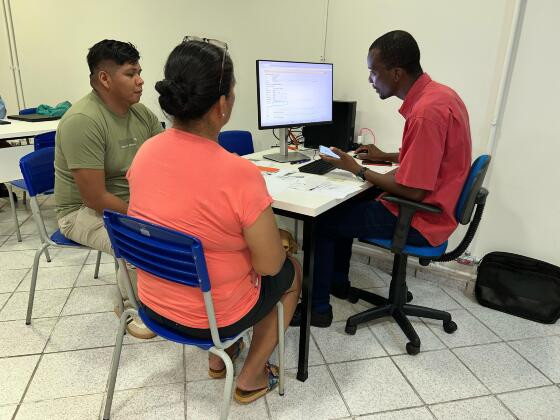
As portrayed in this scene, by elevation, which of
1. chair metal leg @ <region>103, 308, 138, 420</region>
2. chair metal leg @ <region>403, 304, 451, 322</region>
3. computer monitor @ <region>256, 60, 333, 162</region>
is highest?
computer monitor @ <region>256, 60, 333, 162</region>

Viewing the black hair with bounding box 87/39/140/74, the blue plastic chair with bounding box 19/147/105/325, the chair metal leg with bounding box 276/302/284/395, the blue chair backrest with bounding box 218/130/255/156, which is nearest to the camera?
Answer: the chair metal leg with bounding box 276/302/284/395

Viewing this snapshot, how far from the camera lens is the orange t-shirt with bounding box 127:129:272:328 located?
40.0 inches

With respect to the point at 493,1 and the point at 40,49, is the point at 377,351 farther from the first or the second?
the point at 40,49

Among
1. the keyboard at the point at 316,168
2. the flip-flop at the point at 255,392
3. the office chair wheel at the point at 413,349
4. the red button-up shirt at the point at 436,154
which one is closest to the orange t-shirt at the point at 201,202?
the flip-flop at the point at 255,392

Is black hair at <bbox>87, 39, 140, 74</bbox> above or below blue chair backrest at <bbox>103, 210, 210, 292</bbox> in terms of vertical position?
above

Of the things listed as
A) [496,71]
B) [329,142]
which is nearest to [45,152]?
[329,142]

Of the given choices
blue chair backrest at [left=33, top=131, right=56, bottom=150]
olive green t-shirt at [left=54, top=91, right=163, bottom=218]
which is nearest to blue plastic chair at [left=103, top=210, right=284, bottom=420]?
olive green t-shirt at [left=54, top=91, right=163, bottom=218]

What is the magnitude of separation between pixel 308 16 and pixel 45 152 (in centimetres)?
182

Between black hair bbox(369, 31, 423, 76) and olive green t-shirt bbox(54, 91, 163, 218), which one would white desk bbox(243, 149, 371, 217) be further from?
olive green t-shirt bbox(54, 91, 163, 218)

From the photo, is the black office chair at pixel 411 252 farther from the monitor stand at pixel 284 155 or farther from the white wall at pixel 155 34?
the white wall at pixel 155 34

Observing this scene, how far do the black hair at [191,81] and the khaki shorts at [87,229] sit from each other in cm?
95

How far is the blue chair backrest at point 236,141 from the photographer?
2596 mm

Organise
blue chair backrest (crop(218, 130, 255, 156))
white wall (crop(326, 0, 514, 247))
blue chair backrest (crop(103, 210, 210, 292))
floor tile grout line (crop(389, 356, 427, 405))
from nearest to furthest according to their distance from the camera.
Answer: blue chair backrest (crop(103, 210, 210, 292)), floor tile grout line (crop(389, 356, 427, 405)), white wall (crop(326, 0, 514, 247)), blue chair backrest (crop(218, 130, 255, 156))

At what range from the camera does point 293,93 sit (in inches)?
87.7
